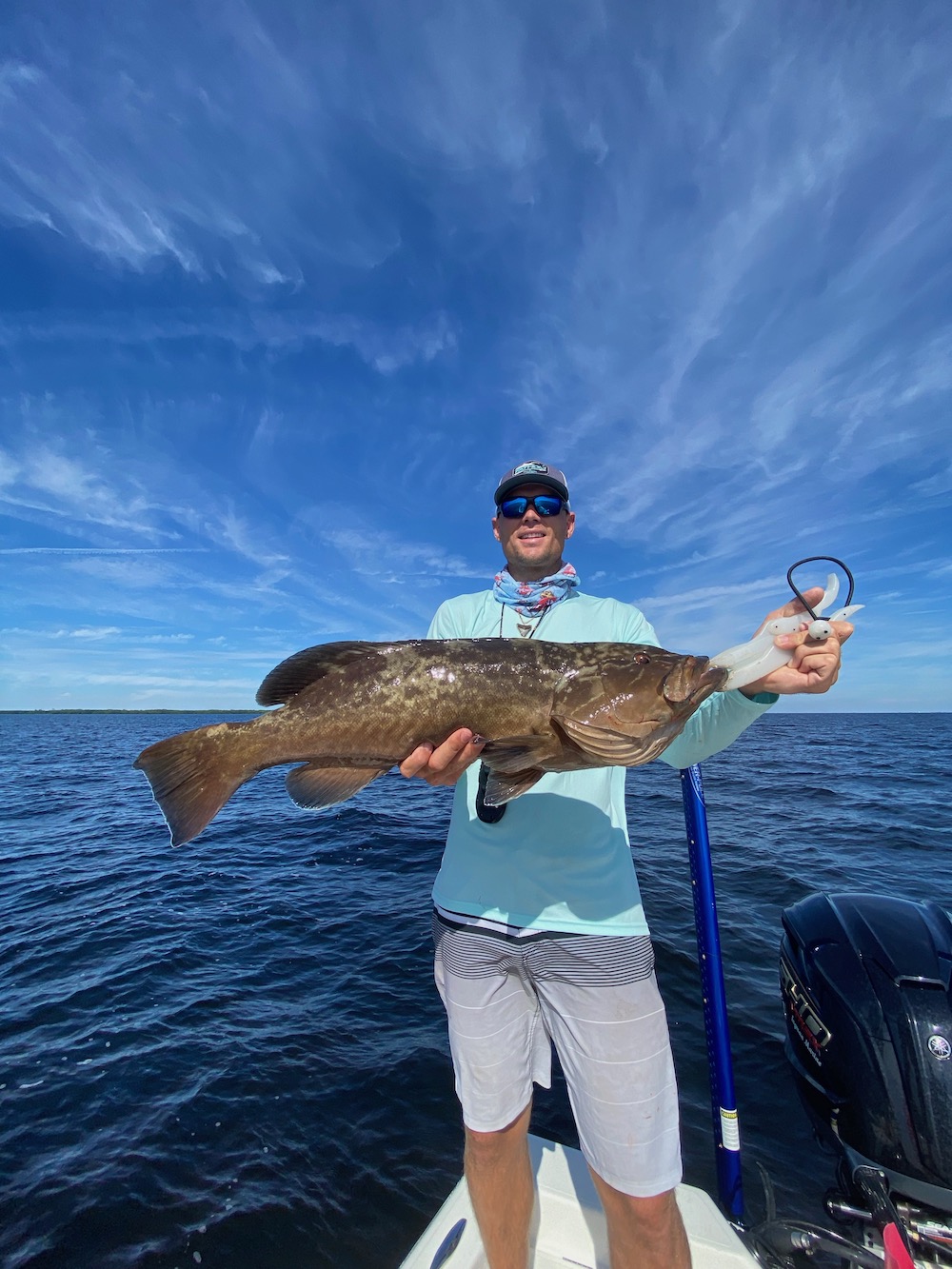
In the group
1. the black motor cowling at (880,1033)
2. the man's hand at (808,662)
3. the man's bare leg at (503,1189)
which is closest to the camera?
the man's hand at (808,662)

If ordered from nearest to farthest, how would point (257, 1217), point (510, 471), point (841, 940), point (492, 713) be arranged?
point (492, 713) → point (510, 471) → point (841, 940) → point (257, 1217)

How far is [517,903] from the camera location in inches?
126

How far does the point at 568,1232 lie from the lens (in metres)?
3.79

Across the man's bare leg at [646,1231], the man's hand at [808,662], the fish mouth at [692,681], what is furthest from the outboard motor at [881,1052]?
the fish mouth at [692,681]

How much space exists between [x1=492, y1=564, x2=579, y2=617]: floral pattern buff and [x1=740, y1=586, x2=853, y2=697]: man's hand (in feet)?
5.11

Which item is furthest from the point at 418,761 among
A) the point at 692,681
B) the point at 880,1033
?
the point at 880,1033

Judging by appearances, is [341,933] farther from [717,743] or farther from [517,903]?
[717,743]

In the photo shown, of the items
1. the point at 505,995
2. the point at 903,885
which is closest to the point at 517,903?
the point at 505,995

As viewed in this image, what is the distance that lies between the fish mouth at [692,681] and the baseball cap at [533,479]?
→ 1665 mm

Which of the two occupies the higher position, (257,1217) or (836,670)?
(836,670)

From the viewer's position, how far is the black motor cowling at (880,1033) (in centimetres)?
362

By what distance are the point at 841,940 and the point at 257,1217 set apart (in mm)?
5675

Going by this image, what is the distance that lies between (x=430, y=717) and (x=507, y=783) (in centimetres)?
66

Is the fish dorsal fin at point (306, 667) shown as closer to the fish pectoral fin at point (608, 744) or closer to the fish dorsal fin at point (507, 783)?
the fish dorsal fin at point (507, 783)
